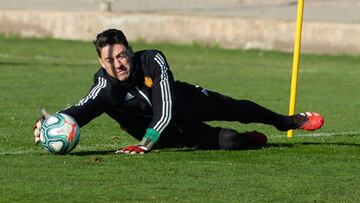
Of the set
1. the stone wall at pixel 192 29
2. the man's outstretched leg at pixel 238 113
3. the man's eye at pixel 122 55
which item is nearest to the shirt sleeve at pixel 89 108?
the man's eye at pixel 122 55

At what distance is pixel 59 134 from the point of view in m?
10.8

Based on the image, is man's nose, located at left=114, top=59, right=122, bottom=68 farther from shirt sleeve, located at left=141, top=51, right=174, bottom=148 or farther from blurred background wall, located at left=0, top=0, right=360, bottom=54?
blurred background wall, located at left=0, top=0, right=360, bottom=54

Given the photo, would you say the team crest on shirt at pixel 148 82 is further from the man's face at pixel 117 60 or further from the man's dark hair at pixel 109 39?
the man's dark hair at pixel 109 39

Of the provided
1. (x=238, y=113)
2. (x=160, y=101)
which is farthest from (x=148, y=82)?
(x=238, y=113)

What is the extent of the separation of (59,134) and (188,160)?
1137mm

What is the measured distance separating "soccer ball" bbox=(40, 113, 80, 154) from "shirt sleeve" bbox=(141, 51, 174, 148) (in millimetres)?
636

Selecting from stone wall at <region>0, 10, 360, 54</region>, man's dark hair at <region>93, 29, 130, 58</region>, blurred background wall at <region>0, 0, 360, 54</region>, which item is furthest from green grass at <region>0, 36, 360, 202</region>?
blurred background wall at <region>0, 0, 360, 54</region>

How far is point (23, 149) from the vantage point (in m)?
11.6

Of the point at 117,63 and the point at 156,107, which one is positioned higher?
the point at 117,63

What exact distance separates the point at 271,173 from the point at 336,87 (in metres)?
10.0

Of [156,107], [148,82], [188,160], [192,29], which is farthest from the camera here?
[192,29]

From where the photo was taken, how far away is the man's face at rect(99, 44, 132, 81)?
1096 cm

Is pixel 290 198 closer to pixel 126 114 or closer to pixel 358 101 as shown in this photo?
pixel 126 114

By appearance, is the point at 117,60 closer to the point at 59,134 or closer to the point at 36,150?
the point at 59,134
